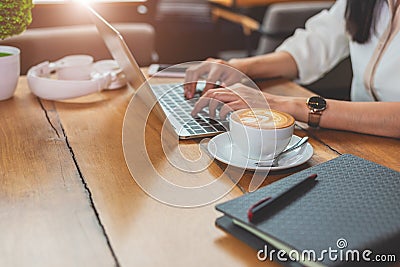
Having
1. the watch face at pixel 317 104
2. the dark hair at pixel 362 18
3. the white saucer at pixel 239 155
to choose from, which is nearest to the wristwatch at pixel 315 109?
the watch face at pixel 317 104

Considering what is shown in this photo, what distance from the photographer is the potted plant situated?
126cm

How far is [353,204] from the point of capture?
75 centimetres

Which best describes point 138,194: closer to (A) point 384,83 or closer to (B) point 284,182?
(B) point 284,182

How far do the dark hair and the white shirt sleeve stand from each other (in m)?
0.10

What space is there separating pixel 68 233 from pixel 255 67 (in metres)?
0.87

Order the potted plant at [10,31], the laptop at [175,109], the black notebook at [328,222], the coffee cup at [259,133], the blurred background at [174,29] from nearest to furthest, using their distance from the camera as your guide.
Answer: the black notebook at [328,222] → the coffee cup at [259,133] → the laptop at [175,109] → the potted plant at [10,31] → the blurred background at [174,29]

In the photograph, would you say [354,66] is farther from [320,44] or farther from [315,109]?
[315,109]

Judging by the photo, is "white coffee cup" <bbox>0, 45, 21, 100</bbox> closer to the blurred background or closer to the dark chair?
the blurred background

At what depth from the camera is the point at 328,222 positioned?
2.34 ft

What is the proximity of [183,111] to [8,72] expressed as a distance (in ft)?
1.44

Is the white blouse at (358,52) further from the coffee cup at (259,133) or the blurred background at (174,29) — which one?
the blurred background at (174,29)

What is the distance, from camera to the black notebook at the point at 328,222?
2.18ft

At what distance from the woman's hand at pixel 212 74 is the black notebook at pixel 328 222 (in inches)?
21.4

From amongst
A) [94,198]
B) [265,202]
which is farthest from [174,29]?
[265,202]
